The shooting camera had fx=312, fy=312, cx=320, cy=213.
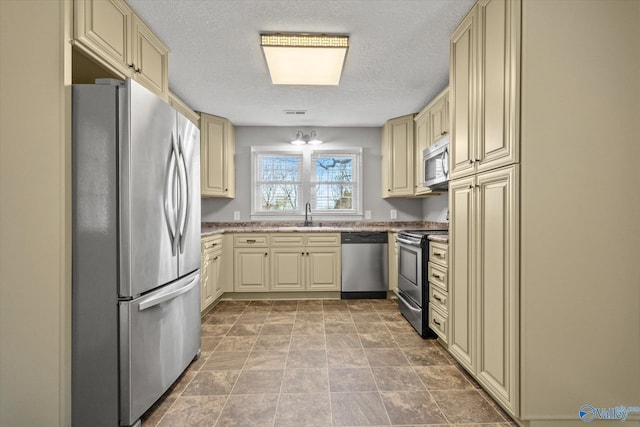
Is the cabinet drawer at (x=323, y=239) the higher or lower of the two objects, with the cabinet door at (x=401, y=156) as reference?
lower

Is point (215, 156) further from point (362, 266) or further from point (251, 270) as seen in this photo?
point (362, 266)

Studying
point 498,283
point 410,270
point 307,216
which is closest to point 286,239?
point 307,216

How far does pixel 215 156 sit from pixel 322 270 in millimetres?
2040

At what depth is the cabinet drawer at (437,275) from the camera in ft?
7.92

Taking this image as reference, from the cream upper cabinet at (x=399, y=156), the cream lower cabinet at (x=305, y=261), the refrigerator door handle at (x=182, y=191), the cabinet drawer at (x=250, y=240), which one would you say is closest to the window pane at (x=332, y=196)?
the cream upper cabinet at (x=399, y=156)

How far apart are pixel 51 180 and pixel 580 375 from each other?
2619mm

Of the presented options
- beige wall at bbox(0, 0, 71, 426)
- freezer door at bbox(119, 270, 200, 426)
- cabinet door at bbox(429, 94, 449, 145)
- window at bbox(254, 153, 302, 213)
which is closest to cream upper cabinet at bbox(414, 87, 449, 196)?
cabinet door at bbox(429, 94, 449, 145)

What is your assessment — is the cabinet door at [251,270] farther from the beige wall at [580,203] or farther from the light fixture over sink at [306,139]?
the beige wall at [580,203]

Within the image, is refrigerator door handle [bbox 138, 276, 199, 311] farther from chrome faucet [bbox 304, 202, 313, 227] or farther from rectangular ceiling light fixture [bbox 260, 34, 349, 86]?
chrome faucet [bbox 304, 202, 313, 227]

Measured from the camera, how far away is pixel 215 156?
4.10 meters

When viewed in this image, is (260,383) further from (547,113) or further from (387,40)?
(387,40)

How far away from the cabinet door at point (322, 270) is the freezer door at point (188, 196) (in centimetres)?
195

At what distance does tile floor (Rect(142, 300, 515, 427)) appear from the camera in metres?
1.66

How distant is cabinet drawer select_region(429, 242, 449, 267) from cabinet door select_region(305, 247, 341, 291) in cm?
156
